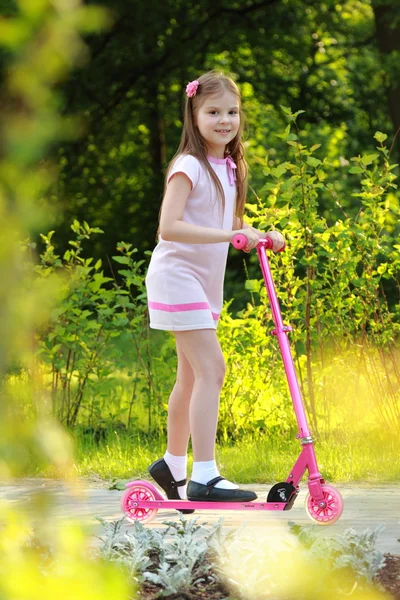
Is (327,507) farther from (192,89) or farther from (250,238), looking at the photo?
(192,89)

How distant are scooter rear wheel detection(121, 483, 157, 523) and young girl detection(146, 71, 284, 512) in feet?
0.32

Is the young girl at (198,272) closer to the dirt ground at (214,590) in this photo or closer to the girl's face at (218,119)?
the girl's face at (218,119)

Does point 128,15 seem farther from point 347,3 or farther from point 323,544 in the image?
point 323,544

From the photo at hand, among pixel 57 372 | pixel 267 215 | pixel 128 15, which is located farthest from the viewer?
pixel 128 15

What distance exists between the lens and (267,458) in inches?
215

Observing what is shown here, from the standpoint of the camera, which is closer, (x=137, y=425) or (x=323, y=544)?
(x=323, y=544)

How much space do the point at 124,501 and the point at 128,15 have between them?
13858 millimetres

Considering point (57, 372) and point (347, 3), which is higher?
point (347, 3)

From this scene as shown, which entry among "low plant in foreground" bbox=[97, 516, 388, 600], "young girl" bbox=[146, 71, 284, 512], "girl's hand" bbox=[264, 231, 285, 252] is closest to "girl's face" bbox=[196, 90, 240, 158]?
"young girl" bbox=[146, 71, 284, 512]

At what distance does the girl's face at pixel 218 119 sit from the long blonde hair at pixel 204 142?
A: 0.03 meters

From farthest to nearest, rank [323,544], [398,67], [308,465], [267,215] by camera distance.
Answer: [398,67]
[267,215]
[308,465]
[323,544]

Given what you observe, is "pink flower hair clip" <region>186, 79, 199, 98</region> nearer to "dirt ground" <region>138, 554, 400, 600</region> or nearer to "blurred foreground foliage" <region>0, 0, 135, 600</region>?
"dirt ground" <region>138, 554, 400, 600</region>

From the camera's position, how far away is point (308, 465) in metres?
3.84

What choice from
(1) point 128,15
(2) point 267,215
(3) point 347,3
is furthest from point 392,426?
(3) point 347,3
